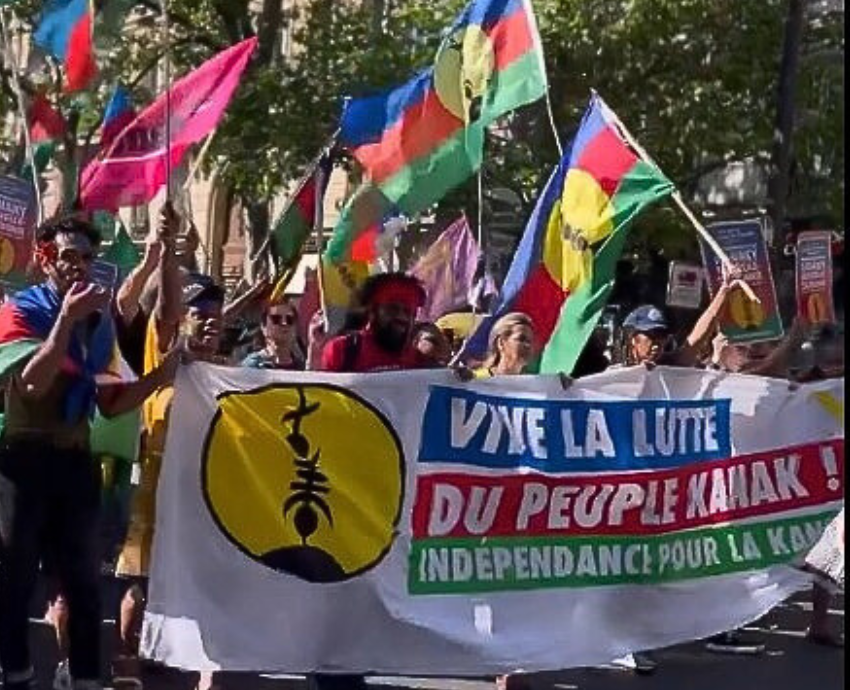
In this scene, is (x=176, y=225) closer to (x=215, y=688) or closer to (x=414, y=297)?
(x=414, y=297)

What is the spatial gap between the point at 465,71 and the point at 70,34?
6.29 feet

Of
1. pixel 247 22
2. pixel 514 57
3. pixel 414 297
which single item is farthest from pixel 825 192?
pixel 414 297

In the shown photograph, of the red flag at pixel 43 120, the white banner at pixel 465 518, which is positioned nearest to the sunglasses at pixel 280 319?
the white banner at pixel 465 518

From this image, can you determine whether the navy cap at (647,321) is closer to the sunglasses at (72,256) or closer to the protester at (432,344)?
the protester at (432,344)

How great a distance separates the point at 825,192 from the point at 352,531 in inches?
677

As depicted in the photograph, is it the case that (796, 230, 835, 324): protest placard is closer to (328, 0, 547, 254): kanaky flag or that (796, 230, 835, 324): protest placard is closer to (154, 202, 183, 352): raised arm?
(328, 0, 547, 254): kanaky flag

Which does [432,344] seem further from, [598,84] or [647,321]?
[598,84]

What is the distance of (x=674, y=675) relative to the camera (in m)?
8.66

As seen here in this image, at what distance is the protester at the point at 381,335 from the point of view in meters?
7.30

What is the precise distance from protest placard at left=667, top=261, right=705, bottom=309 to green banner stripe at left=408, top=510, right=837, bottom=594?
1.87 metres

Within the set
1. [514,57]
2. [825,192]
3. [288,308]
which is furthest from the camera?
[825,192]

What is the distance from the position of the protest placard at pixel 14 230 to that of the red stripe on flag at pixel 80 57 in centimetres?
90

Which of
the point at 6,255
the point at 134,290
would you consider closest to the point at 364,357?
the point at 134,290

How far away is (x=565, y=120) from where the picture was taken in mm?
22000
